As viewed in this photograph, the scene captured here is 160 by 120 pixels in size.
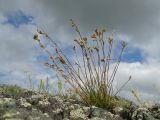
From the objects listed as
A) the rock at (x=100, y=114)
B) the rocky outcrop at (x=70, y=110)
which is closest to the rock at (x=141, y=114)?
the rocky outcrop at (x=70, y=110)

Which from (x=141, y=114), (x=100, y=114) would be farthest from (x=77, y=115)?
(x=141, y=114)

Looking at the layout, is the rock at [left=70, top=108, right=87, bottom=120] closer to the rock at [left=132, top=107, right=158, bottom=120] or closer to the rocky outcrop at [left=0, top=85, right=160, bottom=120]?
the rocky outcrop at [left=0, top=85, right=160, bottom=120]

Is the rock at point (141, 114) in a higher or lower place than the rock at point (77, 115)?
higher

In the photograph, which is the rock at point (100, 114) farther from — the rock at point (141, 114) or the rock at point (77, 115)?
the rock at point (141, 114)

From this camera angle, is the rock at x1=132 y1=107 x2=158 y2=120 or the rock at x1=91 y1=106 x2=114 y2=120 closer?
the rock at x1=91 y1=106 x2=114 y2=120

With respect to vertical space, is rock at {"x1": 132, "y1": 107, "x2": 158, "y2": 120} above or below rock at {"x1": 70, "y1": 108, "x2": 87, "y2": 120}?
above

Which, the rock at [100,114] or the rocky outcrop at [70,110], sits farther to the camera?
the rock at [100,114]

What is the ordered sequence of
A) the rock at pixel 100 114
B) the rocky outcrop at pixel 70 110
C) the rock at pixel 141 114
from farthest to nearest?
the rock at pixel 141 114 → the rock at pixel 100 114 → the rocky outcrop at pixel 70 110

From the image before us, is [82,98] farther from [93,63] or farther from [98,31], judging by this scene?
[98,31]

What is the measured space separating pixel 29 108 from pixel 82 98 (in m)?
1.95

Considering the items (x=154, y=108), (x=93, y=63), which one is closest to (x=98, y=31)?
(x=93, y=63)

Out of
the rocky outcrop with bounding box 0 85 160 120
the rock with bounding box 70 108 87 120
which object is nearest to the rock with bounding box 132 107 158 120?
the rocky outcrop with bounding box 0 85 160 120

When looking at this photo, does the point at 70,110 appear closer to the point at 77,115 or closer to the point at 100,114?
the point at 77,115

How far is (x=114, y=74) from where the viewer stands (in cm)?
892
